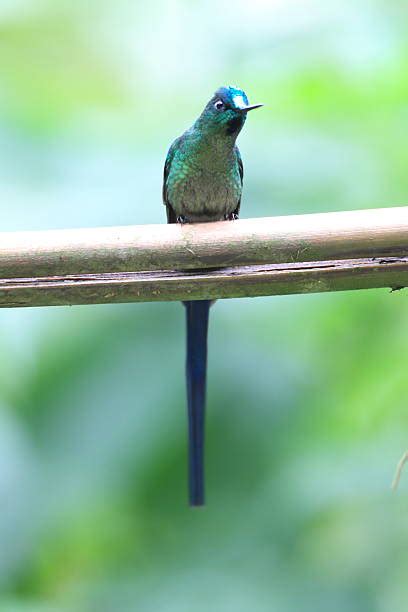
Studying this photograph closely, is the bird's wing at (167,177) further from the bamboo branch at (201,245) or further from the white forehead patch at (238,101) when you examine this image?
the bamboo branch at (201,245)

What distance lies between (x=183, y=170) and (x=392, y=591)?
1308 millimetres

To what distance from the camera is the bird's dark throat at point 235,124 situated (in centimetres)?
236

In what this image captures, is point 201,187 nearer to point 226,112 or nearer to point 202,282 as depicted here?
point 226,112

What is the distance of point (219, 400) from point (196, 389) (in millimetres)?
603

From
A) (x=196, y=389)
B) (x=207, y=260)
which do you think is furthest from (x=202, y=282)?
(x=196, y=389)

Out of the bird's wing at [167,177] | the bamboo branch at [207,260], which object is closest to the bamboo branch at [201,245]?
the bamboo branch at [207,260]

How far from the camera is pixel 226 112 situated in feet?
7.72

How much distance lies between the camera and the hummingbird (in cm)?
228

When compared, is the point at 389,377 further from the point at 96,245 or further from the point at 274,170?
the point at 96,245

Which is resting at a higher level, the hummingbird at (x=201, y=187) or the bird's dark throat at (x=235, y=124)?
the bird's dark throat at (x=235, y=124)

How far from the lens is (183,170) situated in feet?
8.31

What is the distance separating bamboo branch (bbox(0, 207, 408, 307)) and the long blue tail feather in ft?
2.22

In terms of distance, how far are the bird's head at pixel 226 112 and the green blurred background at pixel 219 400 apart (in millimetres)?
700

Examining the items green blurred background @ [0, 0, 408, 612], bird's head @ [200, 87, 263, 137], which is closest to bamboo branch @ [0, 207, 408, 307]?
bird's head @ [200, 87, 263, 137]
